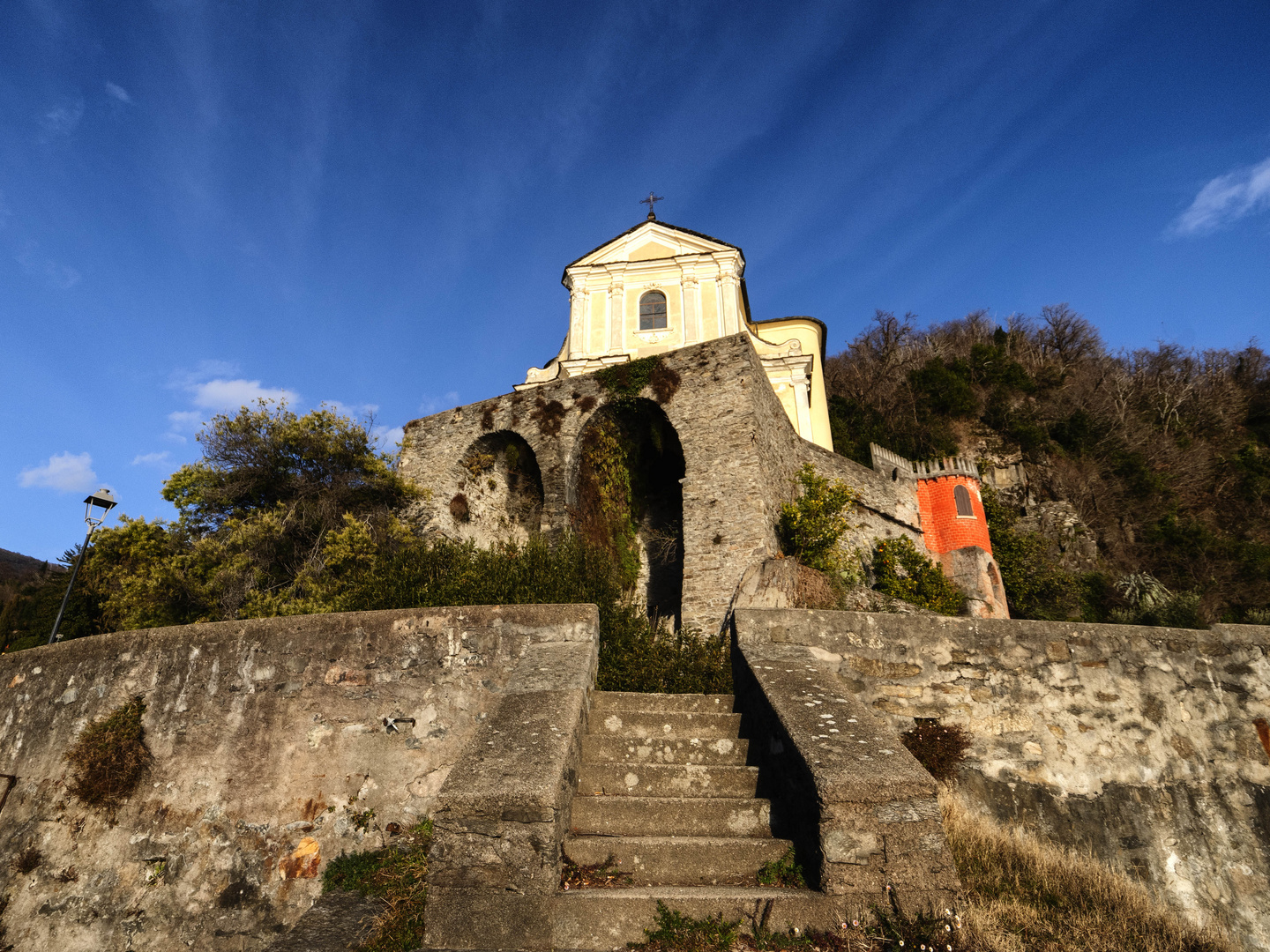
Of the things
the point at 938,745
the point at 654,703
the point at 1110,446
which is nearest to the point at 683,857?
the point at 654,703

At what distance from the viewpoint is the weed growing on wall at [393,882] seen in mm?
3135

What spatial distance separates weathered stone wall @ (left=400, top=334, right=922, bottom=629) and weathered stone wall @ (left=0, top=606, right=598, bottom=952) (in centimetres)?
639

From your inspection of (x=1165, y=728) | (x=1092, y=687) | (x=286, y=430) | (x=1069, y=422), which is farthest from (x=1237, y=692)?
(x=1069, y=422)

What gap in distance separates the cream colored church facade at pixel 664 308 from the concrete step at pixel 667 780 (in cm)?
1728

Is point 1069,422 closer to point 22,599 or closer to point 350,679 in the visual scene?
point 350,679

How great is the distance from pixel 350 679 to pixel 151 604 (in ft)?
32.1

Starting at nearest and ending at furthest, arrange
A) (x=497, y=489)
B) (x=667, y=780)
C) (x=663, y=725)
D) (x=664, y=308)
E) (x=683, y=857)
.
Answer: (x=683, y=857), (x=667, y=780), (x=663, y=725), (x=497, y=489), (x=664, y=308)

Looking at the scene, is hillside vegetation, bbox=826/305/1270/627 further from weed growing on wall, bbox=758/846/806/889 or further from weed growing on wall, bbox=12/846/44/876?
weed growing on wall, bbox=12/846/44/876

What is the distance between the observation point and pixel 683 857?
3.48 meters

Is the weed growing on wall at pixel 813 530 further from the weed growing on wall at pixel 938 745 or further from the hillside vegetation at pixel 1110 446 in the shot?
the hillside vegetation at pixel 1110 446

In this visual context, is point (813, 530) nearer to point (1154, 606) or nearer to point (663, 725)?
point (663, 725)

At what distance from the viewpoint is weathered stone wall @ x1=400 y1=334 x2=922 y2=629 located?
1125 cm

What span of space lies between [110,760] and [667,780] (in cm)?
422

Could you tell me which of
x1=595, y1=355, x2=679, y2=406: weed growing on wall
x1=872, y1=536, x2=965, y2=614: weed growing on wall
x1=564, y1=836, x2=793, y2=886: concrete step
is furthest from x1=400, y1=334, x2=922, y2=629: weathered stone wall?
x1=564, y1=836, x2=793, y2=886: concrete step
